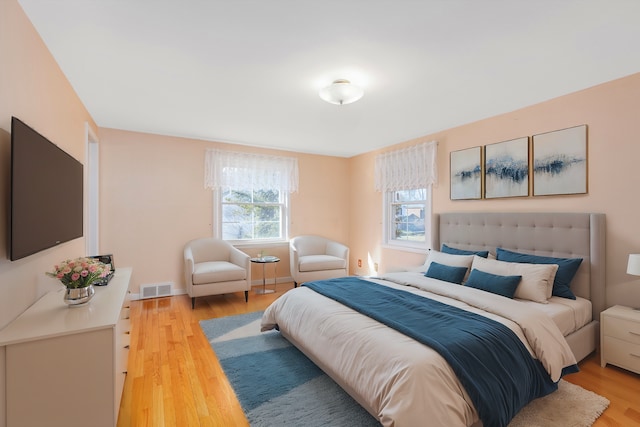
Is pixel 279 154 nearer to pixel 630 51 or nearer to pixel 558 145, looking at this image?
pixel 558 145

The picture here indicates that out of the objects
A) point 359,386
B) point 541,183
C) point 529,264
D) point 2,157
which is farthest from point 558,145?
point 2,157

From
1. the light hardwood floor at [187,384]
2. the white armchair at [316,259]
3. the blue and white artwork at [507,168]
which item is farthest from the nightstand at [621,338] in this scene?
the white armchair at [316,259]

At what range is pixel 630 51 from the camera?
7.29 feet

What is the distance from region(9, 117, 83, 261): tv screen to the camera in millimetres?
1558

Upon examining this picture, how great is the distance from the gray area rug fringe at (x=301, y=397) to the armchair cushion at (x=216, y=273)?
4.05ft

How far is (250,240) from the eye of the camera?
17.1 feet

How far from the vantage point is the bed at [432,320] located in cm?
159

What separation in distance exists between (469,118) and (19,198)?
4123mm

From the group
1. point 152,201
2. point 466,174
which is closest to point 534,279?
point 466,174

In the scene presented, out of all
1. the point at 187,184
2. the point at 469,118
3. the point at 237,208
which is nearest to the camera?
the point at 469,118

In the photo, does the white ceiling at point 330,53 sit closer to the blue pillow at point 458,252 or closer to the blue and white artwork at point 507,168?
the blue and white artwork at point 507,168

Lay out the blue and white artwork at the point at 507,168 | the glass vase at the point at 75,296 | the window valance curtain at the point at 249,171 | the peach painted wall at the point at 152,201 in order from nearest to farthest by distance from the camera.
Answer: the glass vase at the point at 75,296 < the blue and white artwork at the point at 507,168 < the peach painted wall at the point at 152,201 < the window valance curtain at the point at 249,171

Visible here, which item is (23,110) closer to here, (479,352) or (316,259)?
(479,352)

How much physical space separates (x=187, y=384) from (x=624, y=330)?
11.1 feet
